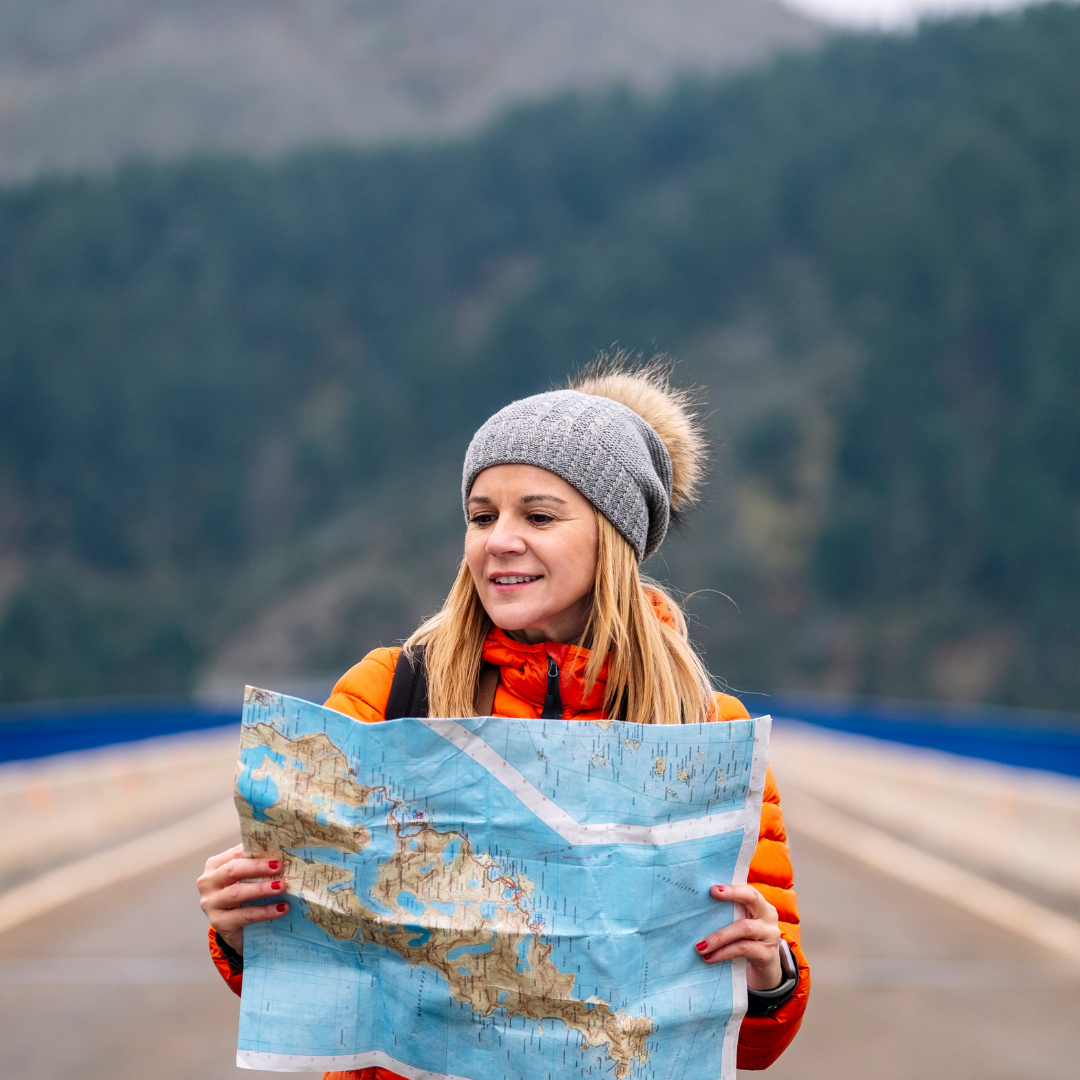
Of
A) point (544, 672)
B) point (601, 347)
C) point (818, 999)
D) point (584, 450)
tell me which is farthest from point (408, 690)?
point (601, 347)

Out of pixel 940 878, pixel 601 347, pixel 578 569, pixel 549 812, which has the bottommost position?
pixel 940 878

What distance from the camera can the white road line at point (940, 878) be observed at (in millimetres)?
9930

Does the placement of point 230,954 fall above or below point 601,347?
below

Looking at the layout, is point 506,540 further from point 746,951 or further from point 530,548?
point 746,951

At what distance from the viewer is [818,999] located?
788 centimetres

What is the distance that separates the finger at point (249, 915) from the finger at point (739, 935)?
64 centimetres

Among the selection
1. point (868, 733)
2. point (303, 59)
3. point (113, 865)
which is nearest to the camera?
point (113, 865)

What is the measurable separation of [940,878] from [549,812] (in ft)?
35.6

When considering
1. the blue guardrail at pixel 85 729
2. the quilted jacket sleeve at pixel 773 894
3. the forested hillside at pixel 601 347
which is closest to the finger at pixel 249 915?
the quilted jacket sleeve at pixel 773 894

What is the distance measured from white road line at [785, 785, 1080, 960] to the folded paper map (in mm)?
7206

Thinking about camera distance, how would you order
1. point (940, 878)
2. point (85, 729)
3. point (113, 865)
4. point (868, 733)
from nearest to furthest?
point (940, 878), point (113, 865), point (85, 729), point (868, 733)

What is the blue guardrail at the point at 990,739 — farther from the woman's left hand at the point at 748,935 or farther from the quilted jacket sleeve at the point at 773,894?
the woman's left hand at the point at 748,935

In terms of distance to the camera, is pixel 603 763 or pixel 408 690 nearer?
pixel 603 763

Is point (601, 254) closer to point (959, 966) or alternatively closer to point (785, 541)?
point (785, 541)
